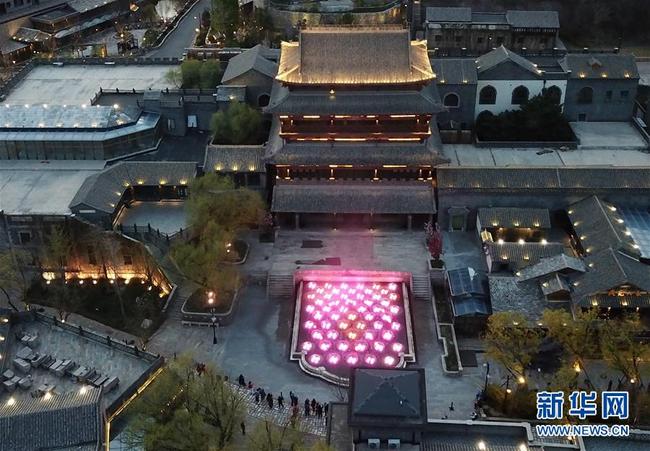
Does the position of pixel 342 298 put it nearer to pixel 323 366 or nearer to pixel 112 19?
pixel 323 366

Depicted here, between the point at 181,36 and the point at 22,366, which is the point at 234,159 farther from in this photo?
the point at 181,36

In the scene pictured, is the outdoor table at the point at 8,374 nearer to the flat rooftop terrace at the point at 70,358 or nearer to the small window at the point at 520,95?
the flat rooftop terrace at the point at 70,358

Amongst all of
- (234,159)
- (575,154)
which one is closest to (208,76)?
A: (234,159)

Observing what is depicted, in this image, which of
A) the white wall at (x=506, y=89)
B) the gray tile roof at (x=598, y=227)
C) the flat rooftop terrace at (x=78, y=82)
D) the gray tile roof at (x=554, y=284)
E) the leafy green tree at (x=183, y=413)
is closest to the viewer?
the leafy green tree at (x=183, y=413)

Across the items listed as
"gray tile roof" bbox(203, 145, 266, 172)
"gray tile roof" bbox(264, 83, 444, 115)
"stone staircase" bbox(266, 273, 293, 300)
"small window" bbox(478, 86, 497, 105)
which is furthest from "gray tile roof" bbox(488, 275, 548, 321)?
"small window" bbox(478, 86, 497, 105)

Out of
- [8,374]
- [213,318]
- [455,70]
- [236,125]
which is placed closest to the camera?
[8,374]

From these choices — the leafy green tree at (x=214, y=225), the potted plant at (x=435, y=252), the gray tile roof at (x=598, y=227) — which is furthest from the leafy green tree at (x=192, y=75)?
the gray tile roof at (x=598, y=227)
